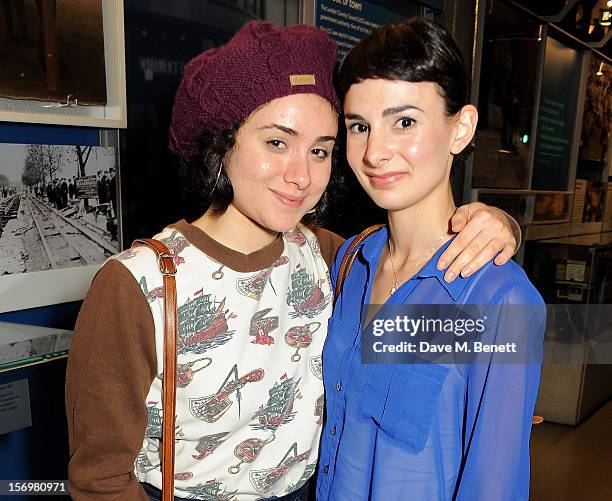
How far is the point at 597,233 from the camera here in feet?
17.9

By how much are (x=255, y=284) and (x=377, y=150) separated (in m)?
0.44

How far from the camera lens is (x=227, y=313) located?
4.24 ft

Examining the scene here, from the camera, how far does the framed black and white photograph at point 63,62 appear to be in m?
1.59

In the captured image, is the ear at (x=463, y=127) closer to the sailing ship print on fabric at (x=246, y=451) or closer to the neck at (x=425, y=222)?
the neck at (x=425, y=222)

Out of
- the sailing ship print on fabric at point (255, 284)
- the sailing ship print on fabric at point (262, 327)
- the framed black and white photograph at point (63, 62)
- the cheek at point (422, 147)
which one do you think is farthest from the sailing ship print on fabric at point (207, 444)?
the framed black and white photograph at point (63, 62)

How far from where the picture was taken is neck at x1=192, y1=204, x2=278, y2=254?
1389mm

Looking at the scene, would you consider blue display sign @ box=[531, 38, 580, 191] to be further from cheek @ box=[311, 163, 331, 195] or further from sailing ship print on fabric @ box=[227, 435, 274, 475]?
sailing ship print on fabric @ box=[227, 435, 274, 475]

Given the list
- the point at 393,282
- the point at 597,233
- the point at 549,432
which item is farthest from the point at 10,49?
the point at 597,233

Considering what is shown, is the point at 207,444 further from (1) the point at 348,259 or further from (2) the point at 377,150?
(2) the point at 377,150

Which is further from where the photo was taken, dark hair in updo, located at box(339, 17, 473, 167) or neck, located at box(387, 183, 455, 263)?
neck, located at box(387, 183, 455, 263)

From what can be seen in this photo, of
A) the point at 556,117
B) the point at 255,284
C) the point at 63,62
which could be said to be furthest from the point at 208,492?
the point at 556,117

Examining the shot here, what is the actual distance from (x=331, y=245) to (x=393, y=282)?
13.7 inches

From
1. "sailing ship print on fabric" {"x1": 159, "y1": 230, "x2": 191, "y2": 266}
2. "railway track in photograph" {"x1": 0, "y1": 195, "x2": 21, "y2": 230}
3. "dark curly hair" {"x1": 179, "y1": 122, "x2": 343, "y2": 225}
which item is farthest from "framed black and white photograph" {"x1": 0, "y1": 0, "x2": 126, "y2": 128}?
"sailing ship print on fabric" {"x1": 159, "y1": 230, "x2": 191, "y2": 266}

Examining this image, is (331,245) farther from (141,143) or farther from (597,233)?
(597,233)
